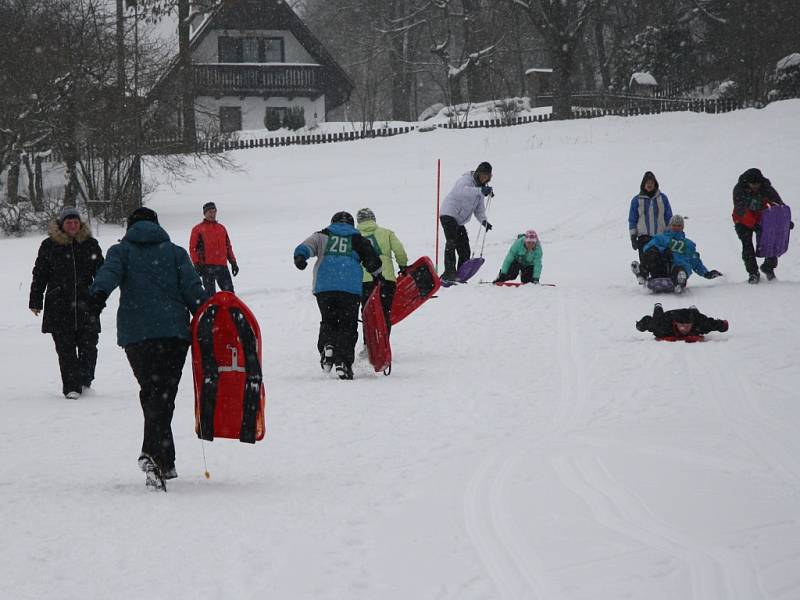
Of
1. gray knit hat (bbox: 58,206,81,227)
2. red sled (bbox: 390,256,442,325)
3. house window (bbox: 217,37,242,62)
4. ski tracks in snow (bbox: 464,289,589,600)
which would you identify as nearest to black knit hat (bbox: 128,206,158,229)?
ski tracks in snow (bbox: 464,289,589,600)

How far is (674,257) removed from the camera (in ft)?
46.3

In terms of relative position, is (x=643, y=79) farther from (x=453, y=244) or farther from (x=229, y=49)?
(x=453, y=244)

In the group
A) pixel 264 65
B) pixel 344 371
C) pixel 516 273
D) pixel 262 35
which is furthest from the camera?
pixel 262 35

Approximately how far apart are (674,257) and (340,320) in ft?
19.9

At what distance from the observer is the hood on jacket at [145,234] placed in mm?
6184

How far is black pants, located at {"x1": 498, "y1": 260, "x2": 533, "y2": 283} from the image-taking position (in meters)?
15.3

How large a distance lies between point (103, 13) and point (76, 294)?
69.9 ft

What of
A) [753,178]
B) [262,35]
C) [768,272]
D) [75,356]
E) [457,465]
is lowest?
[457,465]

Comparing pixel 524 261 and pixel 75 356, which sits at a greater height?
pixel 524 261

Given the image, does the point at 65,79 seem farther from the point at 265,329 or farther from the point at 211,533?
the point at 211,533

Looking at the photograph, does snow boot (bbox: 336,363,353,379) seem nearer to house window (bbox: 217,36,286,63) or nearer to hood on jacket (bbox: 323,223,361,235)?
hood on jacket (bbox: 323,223,361,235)

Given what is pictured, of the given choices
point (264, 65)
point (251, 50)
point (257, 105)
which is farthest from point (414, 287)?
point (251, 50)

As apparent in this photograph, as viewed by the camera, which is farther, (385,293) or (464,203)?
(464,203)

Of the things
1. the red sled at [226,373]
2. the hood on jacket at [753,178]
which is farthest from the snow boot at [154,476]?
the hood on jacket at [753,178]
